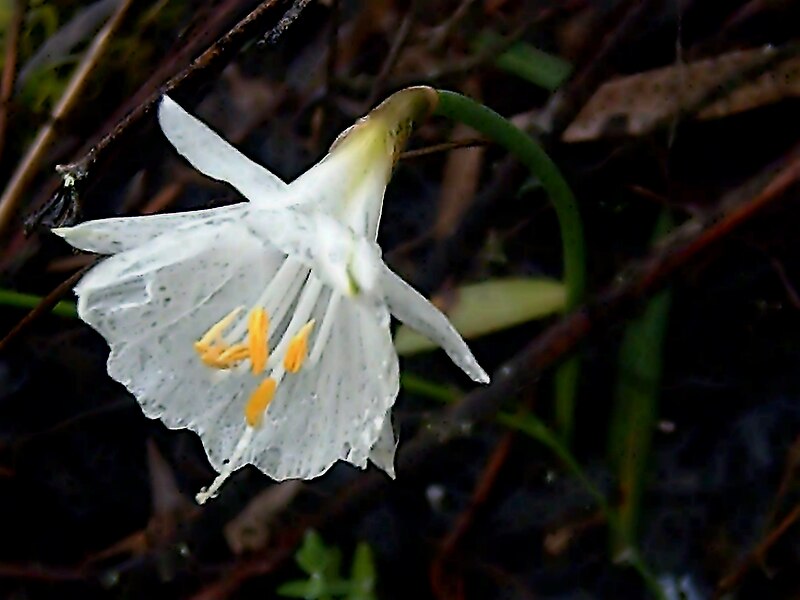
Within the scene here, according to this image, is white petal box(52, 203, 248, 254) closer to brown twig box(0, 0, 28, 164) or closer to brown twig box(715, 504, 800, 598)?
brown twig box(0, 0, 28, 164)

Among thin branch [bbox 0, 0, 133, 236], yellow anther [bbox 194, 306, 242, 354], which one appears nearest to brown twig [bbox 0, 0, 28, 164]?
thin branch [bbox 0, 0, 133, 236]

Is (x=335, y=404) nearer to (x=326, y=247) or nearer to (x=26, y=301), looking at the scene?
(x=326, y=247)

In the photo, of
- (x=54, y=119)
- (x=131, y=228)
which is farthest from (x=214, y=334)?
(x=54, y=119)

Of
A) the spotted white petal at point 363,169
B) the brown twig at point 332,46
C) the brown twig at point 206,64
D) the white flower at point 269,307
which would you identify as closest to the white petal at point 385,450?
the white flower at point 269,307

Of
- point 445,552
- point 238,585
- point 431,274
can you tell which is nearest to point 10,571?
point 238,585

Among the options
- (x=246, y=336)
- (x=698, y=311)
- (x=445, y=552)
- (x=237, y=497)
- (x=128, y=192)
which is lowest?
(x=445, y=552)

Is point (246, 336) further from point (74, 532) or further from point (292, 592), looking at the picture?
point (74, 532)
